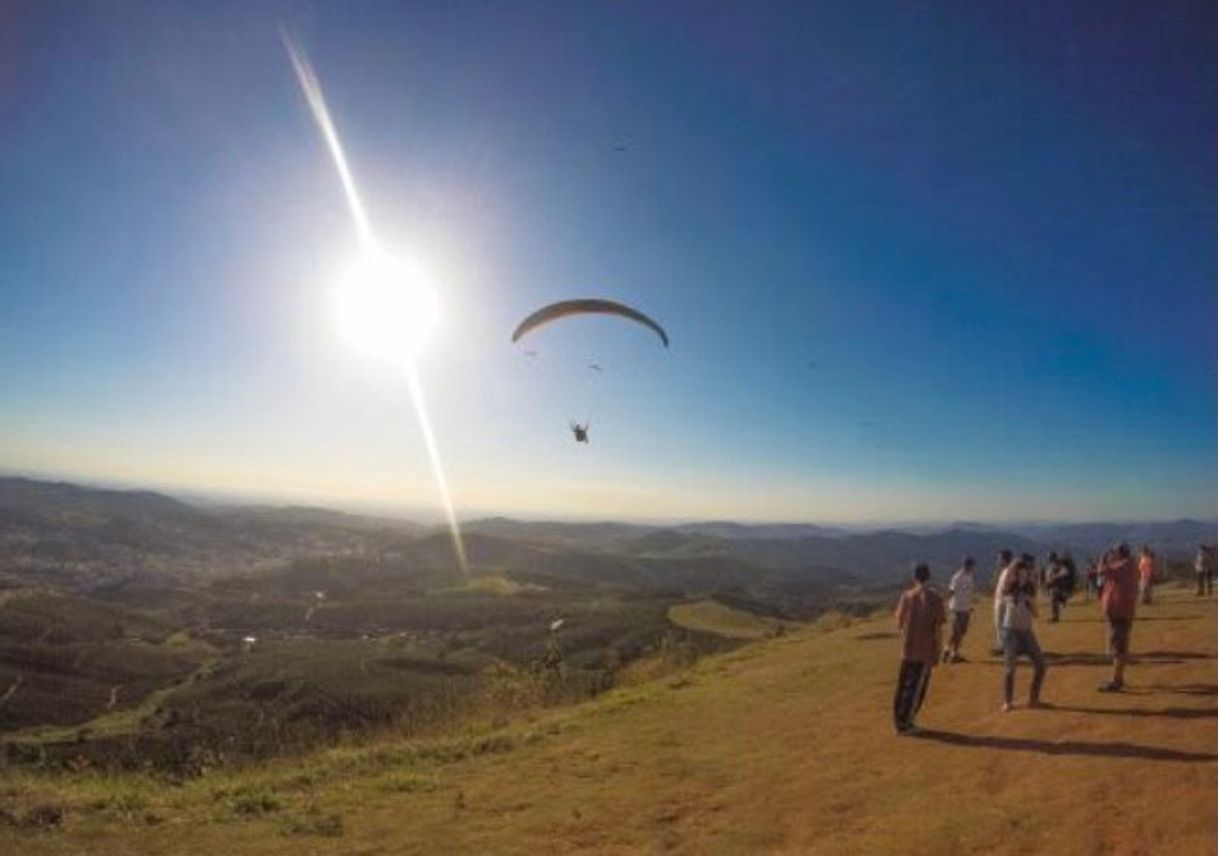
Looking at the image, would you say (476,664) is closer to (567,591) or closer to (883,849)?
(567,591)

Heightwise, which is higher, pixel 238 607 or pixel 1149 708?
pixel 1149 708

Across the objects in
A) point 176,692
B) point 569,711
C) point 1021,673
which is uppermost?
point 1021,673

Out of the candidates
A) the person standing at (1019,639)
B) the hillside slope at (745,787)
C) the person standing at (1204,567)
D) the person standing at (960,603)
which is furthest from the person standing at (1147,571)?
the person standing at (1019,639)

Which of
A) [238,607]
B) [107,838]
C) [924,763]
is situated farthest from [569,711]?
[238,607]

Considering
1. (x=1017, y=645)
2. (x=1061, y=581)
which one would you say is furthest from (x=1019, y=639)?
(x=1061, y=581)

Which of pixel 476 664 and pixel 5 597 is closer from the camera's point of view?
pixel 476 664

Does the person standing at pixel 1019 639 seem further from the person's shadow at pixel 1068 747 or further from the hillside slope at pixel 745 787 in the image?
the person's shadow at pixel 1068 747

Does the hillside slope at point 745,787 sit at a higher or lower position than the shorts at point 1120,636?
lower
